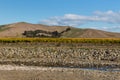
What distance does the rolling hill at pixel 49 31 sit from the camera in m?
117

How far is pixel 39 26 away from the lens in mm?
137875

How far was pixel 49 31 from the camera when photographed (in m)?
124

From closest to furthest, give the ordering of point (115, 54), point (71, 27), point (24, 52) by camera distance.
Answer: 1. point (115, 54)
2. point (24, 52)
3. point (71, 27)

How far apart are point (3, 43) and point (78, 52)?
28.3 meters

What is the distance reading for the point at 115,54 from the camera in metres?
48.5

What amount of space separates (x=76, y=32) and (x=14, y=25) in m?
30.8

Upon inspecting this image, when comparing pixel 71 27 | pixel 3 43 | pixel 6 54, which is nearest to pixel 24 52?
pixel 6 54

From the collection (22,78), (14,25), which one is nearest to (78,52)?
(22,78)

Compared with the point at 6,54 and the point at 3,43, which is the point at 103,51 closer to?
the point at 6,54

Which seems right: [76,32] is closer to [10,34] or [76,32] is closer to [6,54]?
[10,34]

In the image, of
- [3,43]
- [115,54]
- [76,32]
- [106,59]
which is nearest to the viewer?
[106,59]

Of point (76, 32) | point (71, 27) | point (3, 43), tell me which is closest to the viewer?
point (3, 43)

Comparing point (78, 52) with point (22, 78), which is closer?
point (22, 78)

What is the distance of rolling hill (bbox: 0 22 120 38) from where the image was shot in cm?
11671
